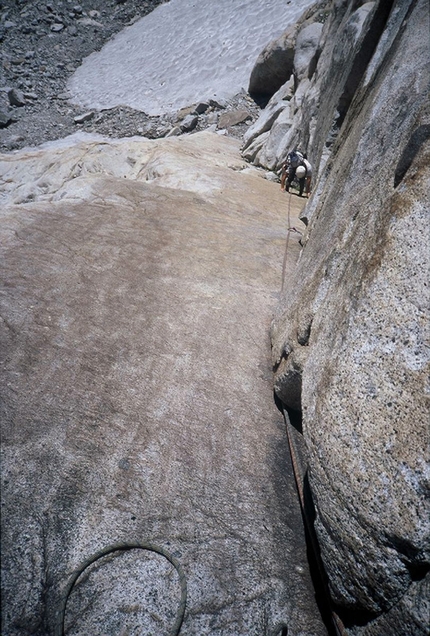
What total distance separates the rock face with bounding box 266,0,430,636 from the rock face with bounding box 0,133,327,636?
0.54 metres

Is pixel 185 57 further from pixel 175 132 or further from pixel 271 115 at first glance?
pixel 271 115

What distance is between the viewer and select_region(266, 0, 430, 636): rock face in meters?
1.82

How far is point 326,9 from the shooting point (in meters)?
11.7

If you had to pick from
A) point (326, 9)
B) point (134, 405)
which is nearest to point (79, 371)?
point (134, 405)

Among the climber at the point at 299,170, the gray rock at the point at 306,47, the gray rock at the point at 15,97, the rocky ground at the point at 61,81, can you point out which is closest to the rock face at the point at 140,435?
the climber at the point at 299,170

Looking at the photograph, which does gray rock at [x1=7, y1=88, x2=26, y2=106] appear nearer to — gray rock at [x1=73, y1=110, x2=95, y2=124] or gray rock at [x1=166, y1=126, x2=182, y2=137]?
gray rock at [x1=73, y1=110, x2=95, y2=124]

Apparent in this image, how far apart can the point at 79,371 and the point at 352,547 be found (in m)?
2.49

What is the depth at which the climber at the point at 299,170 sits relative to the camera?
862 cm

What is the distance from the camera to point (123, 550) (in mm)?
2367

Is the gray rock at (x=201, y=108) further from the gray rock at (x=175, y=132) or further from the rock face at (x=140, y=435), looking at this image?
the rock face at (x=140, y=435)

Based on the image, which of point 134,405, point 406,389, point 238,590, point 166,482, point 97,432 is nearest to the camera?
point 406,389

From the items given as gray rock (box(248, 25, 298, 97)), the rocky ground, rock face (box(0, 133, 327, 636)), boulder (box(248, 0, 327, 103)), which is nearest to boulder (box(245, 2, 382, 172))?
A: boulder (box(248, 0, 327, 103))

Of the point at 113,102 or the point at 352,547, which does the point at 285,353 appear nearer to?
the point at 352,547

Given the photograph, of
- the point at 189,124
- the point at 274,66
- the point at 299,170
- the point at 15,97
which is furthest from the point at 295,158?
the point at 15,97
